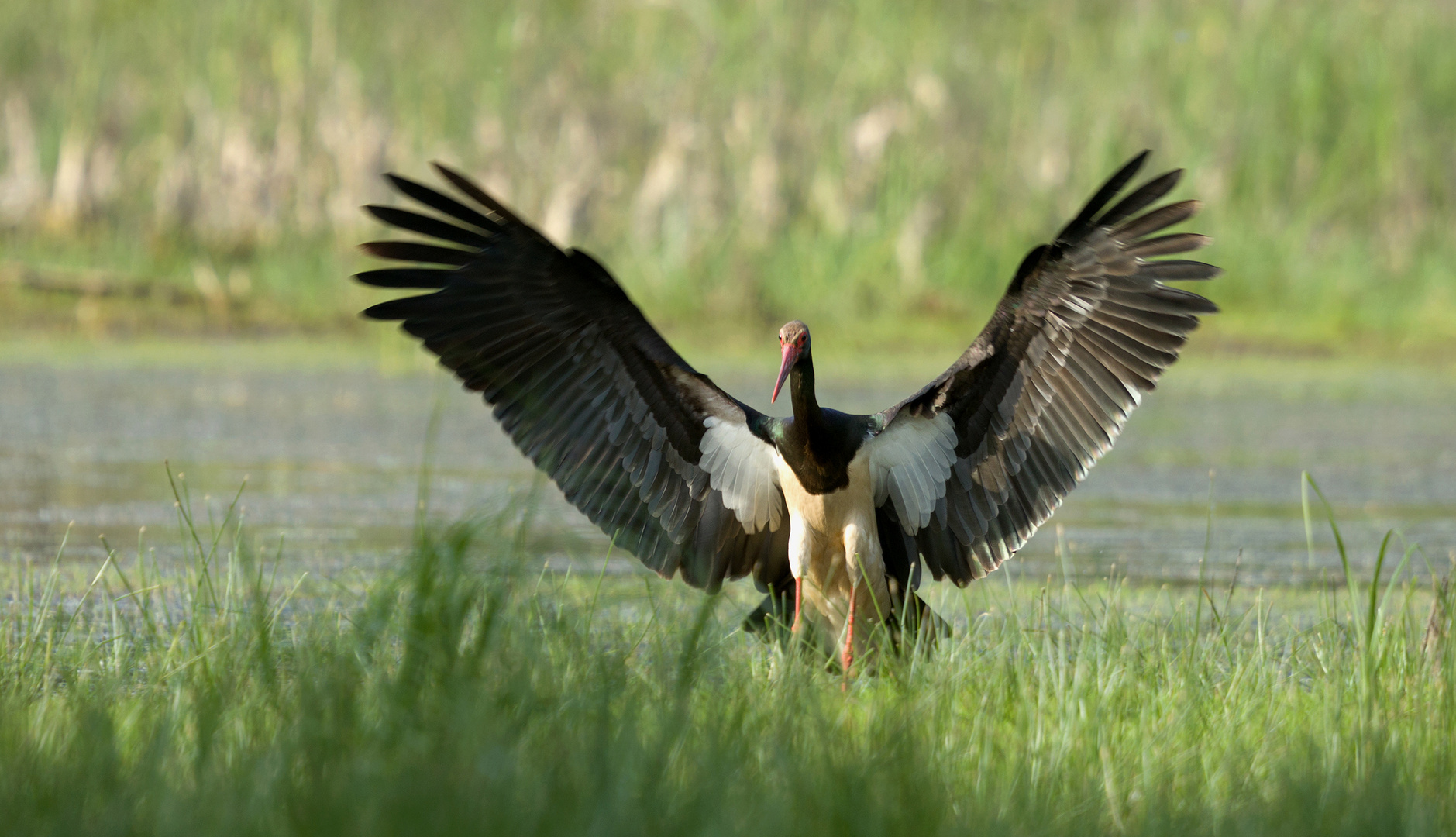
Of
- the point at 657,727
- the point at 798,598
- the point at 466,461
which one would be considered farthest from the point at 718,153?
the point at 657,727

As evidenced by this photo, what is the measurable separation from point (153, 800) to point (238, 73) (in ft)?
36.8

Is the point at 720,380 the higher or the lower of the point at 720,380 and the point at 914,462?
the higher

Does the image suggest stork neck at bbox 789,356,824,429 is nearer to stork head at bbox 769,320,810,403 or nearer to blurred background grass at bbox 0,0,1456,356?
stork head at bbox 769,320,810,403

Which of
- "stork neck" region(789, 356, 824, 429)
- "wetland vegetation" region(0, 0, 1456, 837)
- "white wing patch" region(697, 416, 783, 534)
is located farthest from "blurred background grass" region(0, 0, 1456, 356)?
A: "stork neck" region(789, 356, 824, 429)

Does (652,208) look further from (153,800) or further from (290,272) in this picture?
(153,800)

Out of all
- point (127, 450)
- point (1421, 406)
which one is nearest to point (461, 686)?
point (127, 450)

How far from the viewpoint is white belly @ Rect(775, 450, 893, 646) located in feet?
15.2

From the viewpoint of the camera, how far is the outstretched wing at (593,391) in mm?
4477

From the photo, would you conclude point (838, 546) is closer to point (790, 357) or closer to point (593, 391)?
point (790, 357)

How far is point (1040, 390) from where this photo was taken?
457 cm

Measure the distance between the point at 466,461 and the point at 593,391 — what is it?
3.75 meters

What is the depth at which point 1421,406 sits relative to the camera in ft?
34.1

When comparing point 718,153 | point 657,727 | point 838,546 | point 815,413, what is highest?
point 718,153

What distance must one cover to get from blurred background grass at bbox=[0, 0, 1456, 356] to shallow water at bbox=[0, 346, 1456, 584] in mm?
1459
